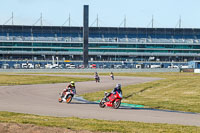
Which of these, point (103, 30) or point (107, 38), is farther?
point (103, 30)

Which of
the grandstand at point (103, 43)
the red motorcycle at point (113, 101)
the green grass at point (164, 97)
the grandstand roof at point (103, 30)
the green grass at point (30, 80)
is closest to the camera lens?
the red motorcycle at point (113, 101)

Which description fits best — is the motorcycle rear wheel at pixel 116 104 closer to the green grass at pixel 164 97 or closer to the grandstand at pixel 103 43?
the green grass at pixel 164 97

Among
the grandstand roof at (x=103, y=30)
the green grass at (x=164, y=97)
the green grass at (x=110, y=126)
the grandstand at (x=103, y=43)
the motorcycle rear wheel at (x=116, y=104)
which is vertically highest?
the grandstand roof at (x=103, y=30)

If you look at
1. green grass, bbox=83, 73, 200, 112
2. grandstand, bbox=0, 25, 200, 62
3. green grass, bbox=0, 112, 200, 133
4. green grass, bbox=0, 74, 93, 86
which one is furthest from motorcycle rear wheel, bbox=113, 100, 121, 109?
grandstand, bbox=0, 25, 200, 62

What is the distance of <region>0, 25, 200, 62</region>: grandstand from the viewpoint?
158000 mm

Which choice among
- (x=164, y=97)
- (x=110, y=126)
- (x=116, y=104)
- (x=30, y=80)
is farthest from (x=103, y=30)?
(x=110, y=126)

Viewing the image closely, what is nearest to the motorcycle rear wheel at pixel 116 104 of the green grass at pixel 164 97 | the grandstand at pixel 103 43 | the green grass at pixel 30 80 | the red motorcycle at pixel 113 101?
the red motorcycle at pixel 113 101

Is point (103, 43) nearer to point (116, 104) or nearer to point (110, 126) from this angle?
point (116, 104)

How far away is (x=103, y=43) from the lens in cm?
16025

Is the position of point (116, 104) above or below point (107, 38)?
below

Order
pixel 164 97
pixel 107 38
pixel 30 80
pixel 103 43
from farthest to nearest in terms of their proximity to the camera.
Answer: pixel 107 38 < pixel 103 43 < pixel 30 80 < pixel 164 97

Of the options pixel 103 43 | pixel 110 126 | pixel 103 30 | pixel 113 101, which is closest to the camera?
pixel 110 126

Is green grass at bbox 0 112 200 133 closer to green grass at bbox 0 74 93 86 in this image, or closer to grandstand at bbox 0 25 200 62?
green grass at bbox 0 74 93 86

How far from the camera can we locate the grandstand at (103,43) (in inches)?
6220
